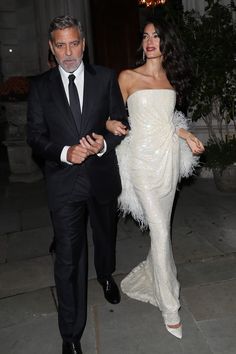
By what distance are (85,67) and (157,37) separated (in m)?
0.62

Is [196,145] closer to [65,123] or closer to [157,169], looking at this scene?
[157,169]

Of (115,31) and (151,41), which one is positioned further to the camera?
(115,31)

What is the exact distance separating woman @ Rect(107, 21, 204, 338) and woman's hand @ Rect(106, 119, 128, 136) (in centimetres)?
27

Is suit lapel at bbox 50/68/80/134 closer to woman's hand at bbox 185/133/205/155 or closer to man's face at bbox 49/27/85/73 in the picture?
man's face at bbox 49/27/85/73

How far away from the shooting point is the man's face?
8.50 feet

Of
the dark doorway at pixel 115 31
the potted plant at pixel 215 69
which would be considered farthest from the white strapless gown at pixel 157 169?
the dark doorway at pixel 115 31

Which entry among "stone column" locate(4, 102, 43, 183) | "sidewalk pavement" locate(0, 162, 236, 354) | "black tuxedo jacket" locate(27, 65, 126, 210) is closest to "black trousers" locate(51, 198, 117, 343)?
"black tuxedo jacket" locate(27, 65, 126, 210)

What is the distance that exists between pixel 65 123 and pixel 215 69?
3.81m

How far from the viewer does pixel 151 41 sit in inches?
122

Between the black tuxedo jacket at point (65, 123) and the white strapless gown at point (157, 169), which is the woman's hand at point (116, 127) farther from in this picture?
the white strapless gown at point (157, 169)

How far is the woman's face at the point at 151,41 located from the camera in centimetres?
309

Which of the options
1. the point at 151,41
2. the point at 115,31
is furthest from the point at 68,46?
the point at 115,31

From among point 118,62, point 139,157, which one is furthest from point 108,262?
point 118,62

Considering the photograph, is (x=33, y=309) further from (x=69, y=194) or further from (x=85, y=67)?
(x=85, y=67)
